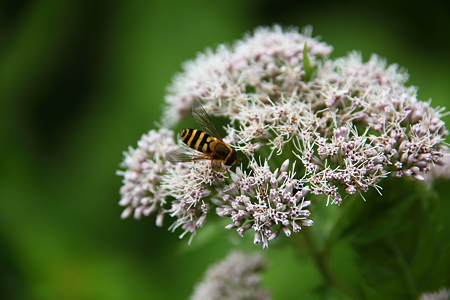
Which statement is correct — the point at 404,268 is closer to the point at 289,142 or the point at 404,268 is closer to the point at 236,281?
the point at 289,142


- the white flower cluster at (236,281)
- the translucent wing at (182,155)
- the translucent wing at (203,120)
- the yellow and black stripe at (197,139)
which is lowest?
the white flower cluster at (236,281)

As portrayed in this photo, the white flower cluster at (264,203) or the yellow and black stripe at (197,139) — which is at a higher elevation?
the yellow and black stripe at (197,139)

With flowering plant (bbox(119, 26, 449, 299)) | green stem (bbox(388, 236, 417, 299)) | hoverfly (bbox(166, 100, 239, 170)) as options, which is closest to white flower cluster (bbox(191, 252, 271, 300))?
flowering plant (bbox(119, 26, 449, 299))

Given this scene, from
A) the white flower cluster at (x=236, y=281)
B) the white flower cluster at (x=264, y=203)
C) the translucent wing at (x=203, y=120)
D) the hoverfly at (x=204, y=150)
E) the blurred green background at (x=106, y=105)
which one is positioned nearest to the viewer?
the white flower cluster at (x=264, y=203)

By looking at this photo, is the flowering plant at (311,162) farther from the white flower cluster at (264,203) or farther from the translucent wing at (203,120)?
the translucent wing at (203,120)

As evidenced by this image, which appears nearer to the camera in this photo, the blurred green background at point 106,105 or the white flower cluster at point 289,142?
the white flower cluster at point 289,142

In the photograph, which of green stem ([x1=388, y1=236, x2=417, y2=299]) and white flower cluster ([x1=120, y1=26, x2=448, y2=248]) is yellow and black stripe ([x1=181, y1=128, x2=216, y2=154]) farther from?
green stem ([x1=388, y1=236, x2=417, y2=299])

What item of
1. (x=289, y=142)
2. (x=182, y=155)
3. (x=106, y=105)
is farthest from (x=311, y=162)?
(x=106, y=105)

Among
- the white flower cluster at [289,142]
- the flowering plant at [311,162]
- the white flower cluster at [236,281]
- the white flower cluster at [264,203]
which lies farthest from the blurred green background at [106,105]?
the white flower cluster at [264,203]
